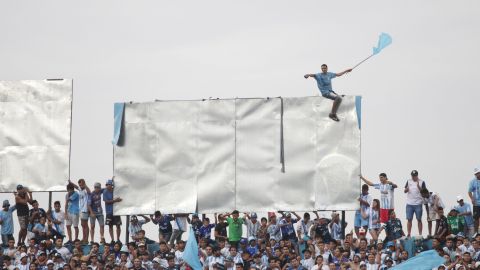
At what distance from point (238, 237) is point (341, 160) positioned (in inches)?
179

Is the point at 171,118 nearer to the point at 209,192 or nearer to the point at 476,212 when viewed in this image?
the point at 209,192

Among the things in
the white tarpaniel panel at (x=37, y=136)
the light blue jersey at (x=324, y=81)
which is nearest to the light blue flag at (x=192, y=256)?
the light blue jersey at (x=324, y=81)

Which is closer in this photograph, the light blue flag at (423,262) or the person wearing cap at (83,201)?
the light blue flag at (423,262)

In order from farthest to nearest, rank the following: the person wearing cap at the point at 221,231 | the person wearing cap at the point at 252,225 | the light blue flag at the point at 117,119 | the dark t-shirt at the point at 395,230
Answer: the light blue flag at the point at 117,119 → the person wearing cap at the point at 252,225 → the person wearing cap at the point at 221,231 → the dark t-shirt at the point at 395,230

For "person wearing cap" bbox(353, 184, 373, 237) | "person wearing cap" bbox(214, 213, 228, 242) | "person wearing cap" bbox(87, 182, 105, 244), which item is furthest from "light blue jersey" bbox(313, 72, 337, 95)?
"person wearing cap" bbox(87, 182, 105, 244)

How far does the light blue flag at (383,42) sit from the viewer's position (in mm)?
46438

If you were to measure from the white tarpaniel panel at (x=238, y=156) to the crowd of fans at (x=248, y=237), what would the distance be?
2.07 ft

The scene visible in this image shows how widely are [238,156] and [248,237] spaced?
3.75 meters

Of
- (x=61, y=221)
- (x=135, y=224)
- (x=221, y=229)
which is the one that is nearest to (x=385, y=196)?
(x=221, y=229)

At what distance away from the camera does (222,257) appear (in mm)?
45875

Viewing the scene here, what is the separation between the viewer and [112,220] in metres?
50.0

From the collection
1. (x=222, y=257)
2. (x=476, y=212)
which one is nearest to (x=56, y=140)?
(x=222, y=257)

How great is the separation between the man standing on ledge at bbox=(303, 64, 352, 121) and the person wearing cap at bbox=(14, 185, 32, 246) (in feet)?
33.7

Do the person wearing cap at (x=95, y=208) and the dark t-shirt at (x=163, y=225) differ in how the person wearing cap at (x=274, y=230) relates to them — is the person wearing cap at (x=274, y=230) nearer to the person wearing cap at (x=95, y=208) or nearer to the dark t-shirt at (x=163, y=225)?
the dark t-shirt at (x=163, y=225)
